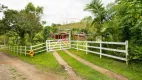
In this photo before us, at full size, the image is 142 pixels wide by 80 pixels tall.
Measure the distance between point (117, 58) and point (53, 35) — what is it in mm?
32492

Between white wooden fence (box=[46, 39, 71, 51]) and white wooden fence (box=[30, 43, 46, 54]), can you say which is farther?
white wooden fence (box=[46, 39, 71, 51])

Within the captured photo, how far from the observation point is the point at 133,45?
1227 cm

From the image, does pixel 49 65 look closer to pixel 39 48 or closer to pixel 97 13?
pixel 97 13

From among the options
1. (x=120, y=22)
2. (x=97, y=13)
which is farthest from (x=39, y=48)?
(x=120, y=22)

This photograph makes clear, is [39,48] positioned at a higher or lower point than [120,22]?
lower

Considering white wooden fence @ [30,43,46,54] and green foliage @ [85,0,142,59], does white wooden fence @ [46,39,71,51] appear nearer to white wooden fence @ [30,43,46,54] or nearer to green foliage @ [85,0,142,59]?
white wooden fence @ [30,43,46,54]

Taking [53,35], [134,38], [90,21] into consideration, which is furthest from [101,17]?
[53,35]

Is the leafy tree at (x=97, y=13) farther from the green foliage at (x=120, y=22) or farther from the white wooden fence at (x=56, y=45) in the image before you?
the white wooden fence at (x=56, y=45)

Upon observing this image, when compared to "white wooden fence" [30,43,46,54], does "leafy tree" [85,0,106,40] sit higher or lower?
higher

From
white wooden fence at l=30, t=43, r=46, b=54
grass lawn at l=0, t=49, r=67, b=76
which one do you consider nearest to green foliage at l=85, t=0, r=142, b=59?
grass lawn at l=0, t=49, r=67, b=76

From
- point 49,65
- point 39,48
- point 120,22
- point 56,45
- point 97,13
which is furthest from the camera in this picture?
point 56,45

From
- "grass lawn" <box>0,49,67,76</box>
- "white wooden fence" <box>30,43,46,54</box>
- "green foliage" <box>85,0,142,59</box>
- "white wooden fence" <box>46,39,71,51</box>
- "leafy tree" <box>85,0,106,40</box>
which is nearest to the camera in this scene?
"green foliage" <box>85,0,142,59</box>

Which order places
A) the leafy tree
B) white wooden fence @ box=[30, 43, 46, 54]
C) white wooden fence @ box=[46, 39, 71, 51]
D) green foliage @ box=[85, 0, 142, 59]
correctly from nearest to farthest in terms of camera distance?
green foliage @ box=[85, 0, 142, 59]
the leafy tree
white wooden fence @ box=[30, 43, 46, 54]
white wooden fence @ box=[46, 39, 71, 51]

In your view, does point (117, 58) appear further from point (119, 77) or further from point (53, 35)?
point (53, 35)
